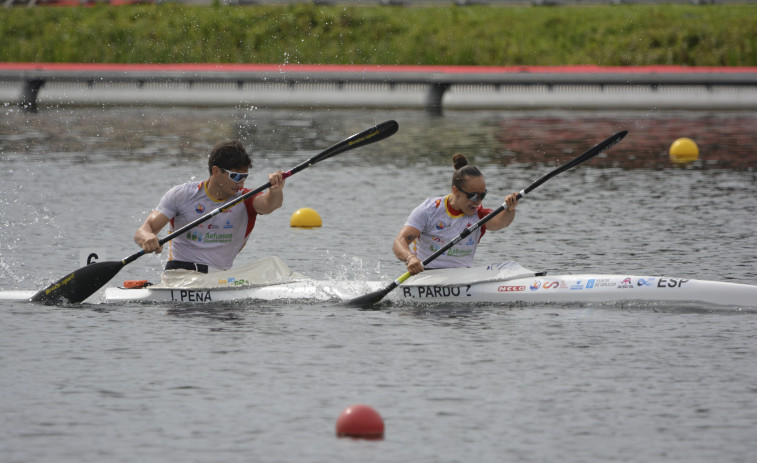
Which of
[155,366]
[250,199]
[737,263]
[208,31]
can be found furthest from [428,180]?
[208,31]

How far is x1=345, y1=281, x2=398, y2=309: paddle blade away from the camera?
12.6 meters

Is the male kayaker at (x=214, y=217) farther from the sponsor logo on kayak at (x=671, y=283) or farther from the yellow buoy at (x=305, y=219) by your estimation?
the yellow buoy at (x=305, y=219)

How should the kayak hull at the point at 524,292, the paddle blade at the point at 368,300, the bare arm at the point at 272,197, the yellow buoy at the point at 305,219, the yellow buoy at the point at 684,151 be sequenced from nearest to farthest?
the bare arm at the point at 272,197 < the kayak hull at the point at 524,292 < the paddle blade at the point at 368,300 < the yellow buoy at the point at 305,219 < the yellow buoy at the point at 684,151

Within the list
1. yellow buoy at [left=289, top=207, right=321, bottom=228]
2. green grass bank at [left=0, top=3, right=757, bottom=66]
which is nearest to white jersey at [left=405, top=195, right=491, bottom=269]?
yellow buoy at [left=289, top=207, right=321, bottom=228]

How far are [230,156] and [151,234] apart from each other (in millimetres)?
994

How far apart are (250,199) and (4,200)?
9.22 m

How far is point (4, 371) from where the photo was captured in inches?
403

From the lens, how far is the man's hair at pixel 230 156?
1203cm

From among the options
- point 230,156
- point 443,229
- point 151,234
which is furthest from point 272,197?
point 443,229

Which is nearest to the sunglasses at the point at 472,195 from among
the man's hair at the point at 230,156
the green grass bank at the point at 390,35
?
the man's hair at the point at 230,156

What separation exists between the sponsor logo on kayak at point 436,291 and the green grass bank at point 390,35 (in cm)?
2823

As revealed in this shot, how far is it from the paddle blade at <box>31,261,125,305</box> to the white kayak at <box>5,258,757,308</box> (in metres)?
0.15

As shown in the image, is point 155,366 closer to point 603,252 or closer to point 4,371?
point 4,371

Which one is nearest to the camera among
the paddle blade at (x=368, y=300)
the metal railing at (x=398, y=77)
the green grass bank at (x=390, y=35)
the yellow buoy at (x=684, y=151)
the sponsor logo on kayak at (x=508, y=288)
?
the sponsor logo on kayak at (x=508, y=288)
